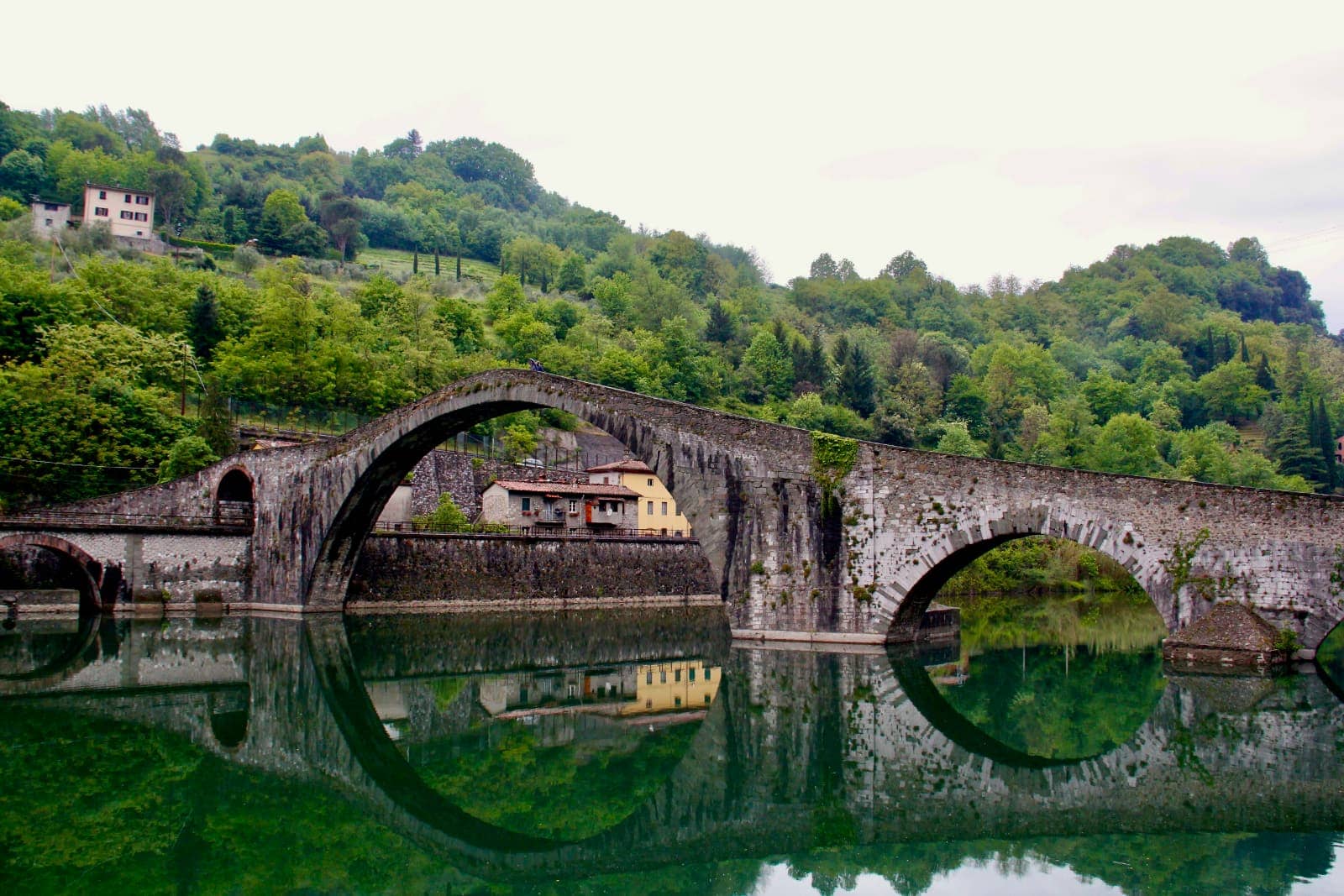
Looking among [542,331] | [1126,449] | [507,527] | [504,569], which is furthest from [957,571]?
[542,331]

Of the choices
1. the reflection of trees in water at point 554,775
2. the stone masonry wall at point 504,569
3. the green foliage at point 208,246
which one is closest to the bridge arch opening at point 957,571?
the reflection of trees in water at point 554,775

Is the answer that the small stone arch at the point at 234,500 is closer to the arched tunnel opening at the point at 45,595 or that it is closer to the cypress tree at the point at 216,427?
the cypress tree at the point at 216,427

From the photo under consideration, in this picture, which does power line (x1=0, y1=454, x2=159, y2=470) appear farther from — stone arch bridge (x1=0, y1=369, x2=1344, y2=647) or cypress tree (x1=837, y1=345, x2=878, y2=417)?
cypress tree (x1=837, y1=345, x2=878, y2=417)

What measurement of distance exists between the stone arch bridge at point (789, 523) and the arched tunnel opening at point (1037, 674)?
3.21 feet

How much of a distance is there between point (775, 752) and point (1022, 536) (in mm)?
9028

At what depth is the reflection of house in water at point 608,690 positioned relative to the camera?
17844 mm

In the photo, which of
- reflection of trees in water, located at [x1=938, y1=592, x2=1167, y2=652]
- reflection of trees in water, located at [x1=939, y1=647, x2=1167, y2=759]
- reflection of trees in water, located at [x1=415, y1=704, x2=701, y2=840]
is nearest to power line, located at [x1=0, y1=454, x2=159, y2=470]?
reflection of trees in water, located at [x1=415, y1=704, x2=701, y2=840]

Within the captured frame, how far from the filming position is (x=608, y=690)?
64.5ft

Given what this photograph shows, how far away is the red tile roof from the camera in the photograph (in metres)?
44.6

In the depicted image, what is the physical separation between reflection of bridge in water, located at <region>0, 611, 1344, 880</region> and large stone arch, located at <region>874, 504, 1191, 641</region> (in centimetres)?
143

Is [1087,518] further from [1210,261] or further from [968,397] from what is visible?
[1210,261]

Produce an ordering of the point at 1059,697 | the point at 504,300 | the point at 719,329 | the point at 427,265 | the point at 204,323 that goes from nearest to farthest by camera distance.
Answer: the point at 1059,697, the point at 204,323, the point at 504,300, the point at 719,329, the point at 427,265

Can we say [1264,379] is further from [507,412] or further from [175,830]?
[175,830]

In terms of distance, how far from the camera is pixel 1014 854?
33.3 ft
